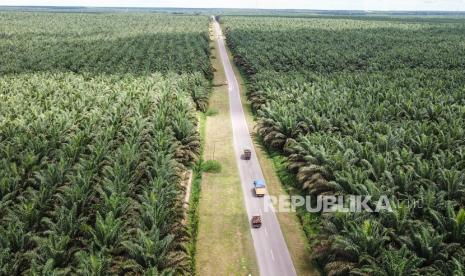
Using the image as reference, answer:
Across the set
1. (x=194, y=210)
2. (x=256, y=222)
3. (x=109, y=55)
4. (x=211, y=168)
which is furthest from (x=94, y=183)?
(x=109, y=55)

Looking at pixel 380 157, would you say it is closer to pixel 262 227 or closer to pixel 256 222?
pixel 262 227

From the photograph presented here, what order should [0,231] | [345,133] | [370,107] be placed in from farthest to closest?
[370,107] < [345,133] < [0,231]

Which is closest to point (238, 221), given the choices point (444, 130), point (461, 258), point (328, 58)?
point (461, 258)

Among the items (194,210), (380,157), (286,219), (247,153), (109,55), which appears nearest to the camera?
(286,219)

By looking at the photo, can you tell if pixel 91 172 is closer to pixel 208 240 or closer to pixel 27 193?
pixel 27 193

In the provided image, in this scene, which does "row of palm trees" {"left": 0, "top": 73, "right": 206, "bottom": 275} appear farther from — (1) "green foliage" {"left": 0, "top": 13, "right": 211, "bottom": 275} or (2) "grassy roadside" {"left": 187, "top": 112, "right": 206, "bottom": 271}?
(2) "grassy roadside" {"left": 187, "top": 112, "right": 206, "bottom": 271}

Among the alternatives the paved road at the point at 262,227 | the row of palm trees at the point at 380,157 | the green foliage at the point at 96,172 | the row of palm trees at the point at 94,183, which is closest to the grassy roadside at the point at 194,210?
the green foliage at the point at 96,172

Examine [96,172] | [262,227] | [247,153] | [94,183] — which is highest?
[96,172]

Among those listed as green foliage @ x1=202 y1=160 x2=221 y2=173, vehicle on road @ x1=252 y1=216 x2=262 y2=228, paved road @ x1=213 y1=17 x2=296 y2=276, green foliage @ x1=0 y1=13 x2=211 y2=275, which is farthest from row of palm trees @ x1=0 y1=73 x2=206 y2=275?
vehicle on road @ x1=252 y1=216 x2=262 y2=228
